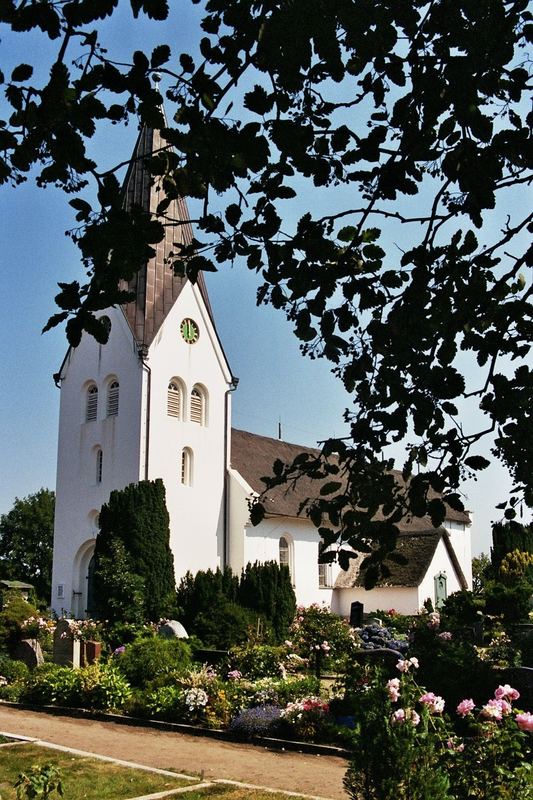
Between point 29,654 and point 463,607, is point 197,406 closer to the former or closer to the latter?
point 463,607

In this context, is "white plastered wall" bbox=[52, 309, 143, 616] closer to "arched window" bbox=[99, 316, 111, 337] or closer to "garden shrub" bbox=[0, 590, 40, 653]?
"garden shrub" bbox=[0, 590, 40, 653]

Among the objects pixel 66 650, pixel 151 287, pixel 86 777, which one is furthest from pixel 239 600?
pixel 86 777

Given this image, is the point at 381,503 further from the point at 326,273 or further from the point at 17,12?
the point at 17,12

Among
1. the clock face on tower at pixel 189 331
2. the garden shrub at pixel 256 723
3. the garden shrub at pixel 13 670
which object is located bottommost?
the garden shrub at pixel 256 723

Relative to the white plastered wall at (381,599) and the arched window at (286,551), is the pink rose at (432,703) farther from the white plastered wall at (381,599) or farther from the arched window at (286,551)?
the white plastered wall at (381,599)

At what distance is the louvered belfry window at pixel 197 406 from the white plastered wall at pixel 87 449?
2701 millimetres

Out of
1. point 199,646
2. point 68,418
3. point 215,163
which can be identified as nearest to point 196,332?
point 68,418

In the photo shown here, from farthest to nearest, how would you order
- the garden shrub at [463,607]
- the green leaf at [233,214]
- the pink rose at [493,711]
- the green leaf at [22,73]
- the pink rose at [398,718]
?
the garden shrub at [463,607] < the pink rose at [493,711] < the pink rose at [398,718] < the green leaf at [233,214] < the green leaf at [22,73]

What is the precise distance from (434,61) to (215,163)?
1.49 meters

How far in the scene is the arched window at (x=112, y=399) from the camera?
2912cm

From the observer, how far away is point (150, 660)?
562 inches

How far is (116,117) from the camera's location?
3.33 m

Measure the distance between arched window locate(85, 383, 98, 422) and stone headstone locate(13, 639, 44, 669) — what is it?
→ 1314cm

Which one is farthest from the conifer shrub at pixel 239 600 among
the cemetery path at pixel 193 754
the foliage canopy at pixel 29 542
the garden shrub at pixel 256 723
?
the foliage canopy at pixel 29 542
